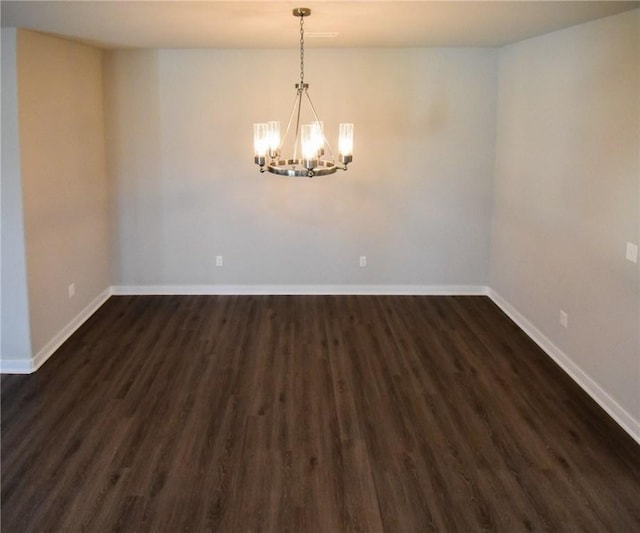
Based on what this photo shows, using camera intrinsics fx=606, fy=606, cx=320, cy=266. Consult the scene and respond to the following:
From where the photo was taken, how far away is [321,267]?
671 cm

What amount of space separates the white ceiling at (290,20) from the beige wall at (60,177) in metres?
0.32

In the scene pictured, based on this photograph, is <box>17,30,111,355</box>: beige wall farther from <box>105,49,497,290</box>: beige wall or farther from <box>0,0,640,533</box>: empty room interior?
<box>105,49,497,290</box>: beige wall

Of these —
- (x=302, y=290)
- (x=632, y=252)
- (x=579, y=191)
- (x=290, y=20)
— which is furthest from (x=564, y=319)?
(x=290, y=20)

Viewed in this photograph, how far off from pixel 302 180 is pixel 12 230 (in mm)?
2935

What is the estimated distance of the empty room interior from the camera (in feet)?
11.1

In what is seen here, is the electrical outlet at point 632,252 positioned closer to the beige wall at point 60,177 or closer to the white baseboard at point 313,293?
the white baseboard at point 313,293

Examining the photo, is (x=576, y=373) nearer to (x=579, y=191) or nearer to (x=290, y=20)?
(x=579, y=191)

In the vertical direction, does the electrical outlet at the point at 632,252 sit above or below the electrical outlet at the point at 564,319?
above

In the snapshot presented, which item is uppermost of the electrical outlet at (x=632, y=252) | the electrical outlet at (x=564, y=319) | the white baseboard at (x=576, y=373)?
the electrical outlet at (x=632, y=252)

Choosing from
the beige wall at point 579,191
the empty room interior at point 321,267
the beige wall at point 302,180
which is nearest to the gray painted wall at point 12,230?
the empty room interior at point 321,267

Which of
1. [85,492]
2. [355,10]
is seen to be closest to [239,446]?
[85,492]

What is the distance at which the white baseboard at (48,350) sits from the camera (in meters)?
4.72

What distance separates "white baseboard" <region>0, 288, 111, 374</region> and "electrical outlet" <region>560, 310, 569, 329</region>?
4.21 m

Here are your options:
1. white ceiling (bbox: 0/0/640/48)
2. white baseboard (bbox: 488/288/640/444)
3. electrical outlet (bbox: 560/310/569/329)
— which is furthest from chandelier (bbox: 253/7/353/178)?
white baseboard (bbox: 488/288/640/444)
